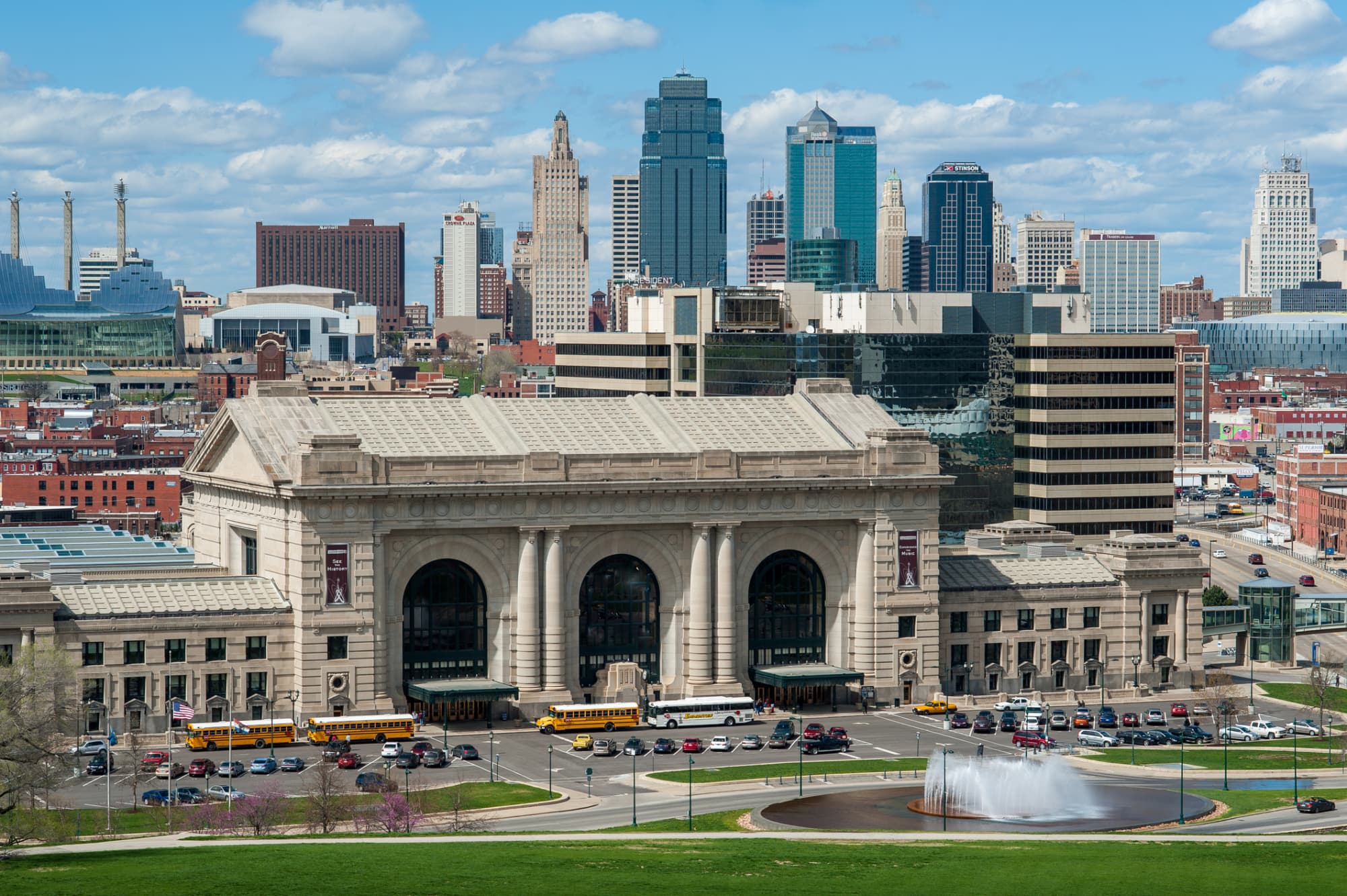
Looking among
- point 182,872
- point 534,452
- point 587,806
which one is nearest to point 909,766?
point 587,806

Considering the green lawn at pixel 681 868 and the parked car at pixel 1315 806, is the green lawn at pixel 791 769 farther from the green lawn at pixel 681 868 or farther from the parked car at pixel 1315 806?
the green lawn at pixel 681 868

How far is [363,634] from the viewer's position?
523 feet

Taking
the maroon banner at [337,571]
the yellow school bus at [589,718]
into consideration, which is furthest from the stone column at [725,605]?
the maroon banner at [337,571]

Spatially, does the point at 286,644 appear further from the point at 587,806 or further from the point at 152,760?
the point at 587,806

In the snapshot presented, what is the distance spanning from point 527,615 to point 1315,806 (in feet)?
182

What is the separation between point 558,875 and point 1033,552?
94.4 metres

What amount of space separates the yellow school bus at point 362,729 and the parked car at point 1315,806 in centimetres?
5496

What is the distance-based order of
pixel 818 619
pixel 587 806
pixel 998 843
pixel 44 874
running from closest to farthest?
pixel 44 874 → pixel 998 843 → pixel 587 806 → pixel 818 619

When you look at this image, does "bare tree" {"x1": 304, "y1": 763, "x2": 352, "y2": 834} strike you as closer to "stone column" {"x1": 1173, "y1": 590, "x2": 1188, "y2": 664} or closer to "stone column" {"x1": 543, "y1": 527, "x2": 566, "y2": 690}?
"stone column" {"x1": 543, "y1": 527, "x2": 566, "y2": 690}

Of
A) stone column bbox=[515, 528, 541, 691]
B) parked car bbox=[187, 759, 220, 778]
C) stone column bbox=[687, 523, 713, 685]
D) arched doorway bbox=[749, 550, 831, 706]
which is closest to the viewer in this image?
parked car bbox=[187, 759, 220, 778]

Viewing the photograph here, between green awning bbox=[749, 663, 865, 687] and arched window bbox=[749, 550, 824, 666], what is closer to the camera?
green awning bbox=[749, 663, 865, 687]

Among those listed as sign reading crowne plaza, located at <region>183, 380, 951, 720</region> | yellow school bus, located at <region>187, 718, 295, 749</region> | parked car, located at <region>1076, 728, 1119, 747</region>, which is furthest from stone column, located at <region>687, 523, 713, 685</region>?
yellow school bus, located at <region>187, 718, 295, 749</region>

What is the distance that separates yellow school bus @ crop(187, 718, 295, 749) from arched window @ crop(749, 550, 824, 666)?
35.5 meters

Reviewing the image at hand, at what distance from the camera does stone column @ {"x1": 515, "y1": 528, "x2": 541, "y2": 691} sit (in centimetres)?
16338
